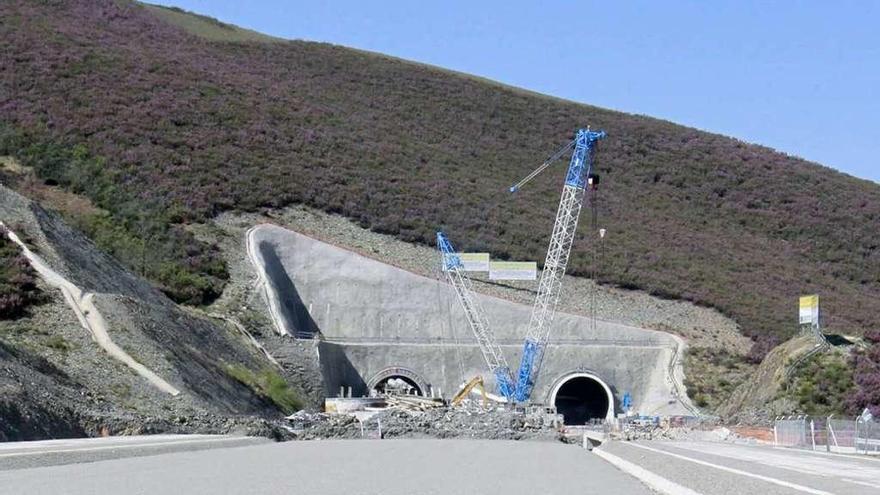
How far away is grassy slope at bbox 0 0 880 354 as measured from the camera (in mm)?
71562

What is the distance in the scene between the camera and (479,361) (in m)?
61.4

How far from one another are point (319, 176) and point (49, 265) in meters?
42.6

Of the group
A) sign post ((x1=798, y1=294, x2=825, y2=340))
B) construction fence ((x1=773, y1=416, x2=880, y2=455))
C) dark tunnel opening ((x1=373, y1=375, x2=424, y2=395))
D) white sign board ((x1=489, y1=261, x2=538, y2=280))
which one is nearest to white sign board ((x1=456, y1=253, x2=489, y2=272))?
white sign board ((x1=489, y1=261, x2=538, y2=280))

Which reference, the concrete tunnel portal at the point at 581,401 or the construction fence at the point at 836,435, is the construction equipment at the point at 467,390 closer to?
the concrete tunnel portal at the point at 581,401

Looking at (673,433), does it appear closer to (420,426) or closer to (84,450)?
(420,426)

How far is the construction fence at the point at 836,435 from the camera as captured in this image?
25.1 meters

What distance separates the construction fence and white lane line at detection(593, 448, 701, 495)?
6.66 metres

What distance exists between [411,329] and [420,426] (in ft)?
78.0

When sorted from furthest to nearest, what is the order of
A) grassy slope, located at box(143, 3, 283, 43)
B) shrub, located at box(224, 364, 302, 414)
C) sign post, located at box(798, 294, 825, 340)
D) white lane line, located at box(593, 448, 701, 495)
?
grassy slope, located at box(143, 3, 283, 43), sign post, located at box(798, 294, 825, 340), shrub, located at box(224, 364, 302, 414), white lane line, located at box(593, 448, 701, 495)

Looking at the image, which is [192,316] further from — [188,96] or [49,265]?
[188,96]

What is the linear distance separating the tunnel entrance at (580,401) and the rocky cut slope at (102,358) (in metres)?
22.9

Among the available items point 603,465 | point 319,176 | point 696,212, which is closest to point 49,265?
point 603,465

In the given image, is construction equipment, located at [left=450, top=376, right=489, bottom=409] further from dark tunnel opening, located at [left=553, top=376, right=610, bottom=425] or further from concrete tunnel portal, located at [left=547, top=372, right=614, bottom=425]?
dark tunnel opening, located at [left=553, top=376, right=610, bottom=425]

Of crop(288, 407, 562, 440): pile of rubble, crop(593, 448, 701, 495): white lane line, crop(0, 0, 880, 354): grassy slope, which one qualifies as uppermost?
crop(0, 0, 880, 354): grassy slope
